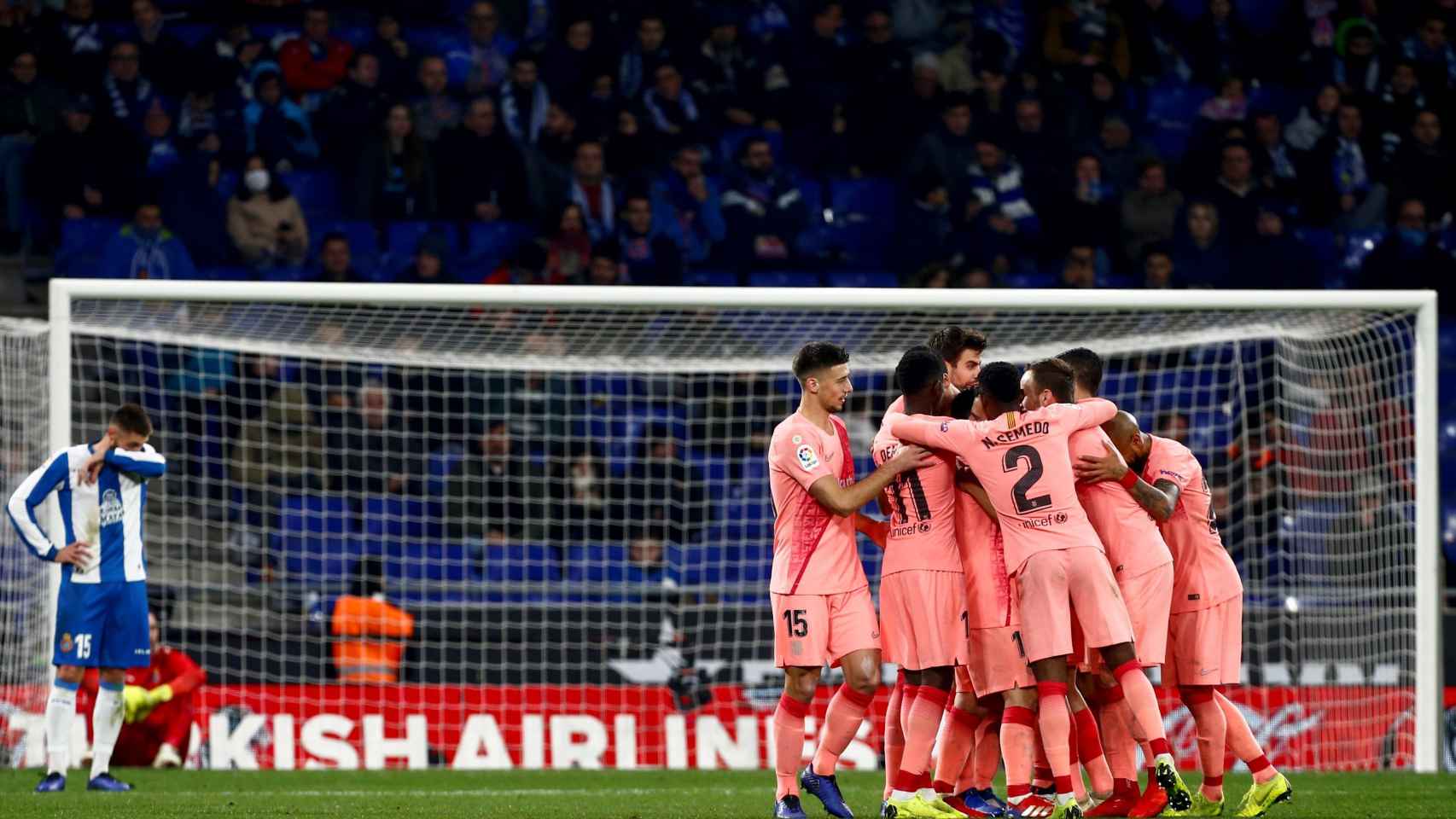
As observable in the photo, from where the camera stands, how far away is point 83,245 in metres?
13.7

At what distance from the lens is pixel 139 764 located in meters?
10.5

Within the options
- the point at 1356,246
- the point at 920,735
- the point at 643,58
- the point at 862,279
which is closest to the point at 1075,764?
the point at 920,735

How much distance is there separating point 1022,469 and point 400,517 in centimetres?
693

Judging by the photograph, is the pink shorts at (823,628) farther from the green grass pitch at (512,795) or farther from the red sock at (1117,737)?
the red sock at (1117,737)

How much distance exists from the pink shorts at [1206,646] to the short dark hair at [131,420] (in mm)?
4804

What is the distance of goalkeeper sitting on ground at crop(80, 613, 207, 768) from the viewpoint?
10312mm

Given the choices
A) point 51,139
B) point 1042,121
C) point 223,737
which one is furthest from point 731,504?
point 51,139

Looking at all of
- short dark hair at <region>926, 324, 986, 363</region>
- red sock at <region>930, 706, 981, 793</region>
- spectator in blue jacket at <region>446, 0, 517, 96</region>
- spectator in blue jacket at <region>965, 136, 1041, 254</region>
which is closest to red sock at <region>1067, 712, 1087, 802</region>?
red sock at <region>930, 706, 981, 793</region>

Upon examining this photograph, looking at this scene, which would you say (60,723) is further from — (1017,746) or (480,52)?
(480,52)

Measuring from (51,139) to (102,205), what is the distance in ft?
2.15

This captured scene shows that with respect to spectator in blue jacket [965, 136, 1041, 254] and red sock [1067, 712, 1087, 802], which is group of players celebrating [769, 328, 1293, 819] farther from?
spectator in blue jacket [965, 136, 1041, 254]

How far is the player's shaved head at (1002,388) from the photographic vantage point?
6.33m

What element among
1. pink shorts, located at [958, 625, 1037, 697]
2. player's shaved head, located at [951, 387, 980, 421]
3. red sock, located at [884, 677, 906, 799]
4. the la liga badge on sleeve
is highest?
player's shaved head, located at [951, 387, 980, 421]

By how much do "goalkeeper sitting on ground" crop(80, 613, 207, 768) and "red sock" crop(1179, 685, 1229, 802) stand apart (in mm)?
5969
